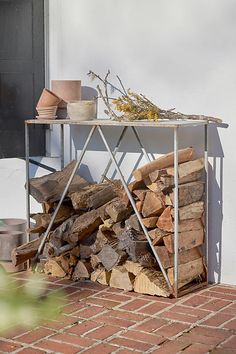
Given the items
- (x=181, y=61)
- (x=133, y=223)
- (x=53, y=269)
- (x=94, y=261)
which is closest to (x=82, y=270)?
(x=94, y=261)

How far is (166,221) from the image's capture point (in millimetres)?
4742

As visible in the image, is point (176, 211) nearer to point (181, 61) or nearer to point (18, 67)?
point (181, 61)

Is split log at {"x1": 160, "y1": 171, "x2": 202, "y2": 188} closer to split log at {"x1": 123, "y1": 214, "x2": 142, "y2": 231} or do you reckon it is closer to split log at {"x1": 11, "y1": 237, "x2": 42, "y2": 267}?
split log at {"x1": 123, "y1": 214, "x2": 142, "y2": 231}

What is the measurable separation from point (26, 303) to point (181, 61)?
1975 millimetres

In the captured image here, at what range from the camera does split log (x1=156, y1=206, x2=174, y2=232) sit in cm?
472

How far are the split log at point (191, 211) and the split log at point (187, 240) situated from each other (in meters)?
0.10

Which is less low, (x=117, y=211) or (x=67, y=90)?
(x=67, y=90)

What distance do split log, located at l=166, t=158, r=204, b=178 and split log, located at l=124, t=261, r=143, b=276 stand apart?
0.66 metres

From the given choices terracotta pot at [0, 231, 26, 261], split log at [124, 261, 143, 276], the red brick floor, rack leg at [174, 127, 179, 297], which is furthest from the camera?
terracotta pot at [0, 231, 26, 261]

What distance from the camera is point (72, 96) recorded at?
5.48 m

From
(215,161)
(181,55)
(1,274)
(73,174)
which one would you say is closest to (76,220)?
(73,174)

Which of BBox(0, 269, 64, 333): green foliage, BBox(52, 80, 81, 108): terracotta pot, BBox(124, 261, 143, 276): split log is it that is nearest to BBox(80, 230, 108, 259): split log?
BBox(124, 261, 143, 276): split log

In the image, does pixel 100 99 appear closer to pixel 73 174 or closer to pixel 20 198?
pixel 73 174

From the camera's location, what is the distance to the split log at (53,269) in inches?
208
